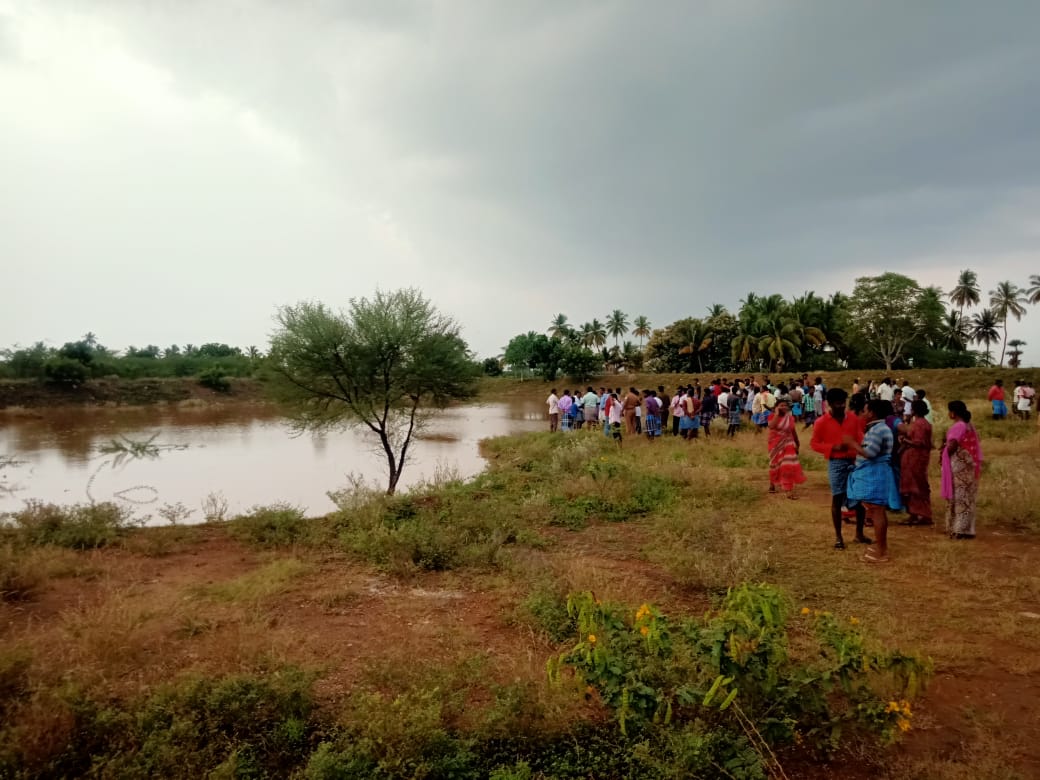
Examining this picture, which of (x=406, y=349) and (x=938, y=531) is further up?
(x=406, y=349)

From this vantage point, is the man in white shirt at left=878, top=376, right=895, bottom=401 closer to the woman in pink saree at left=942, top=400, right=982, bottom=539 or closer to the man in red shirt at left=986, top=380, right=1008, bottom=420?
the man in red shirt at left=986, top=380, right=1008, bottom=420

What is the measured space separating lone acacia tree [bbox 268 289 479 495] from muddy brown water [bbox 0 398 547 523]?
102cm

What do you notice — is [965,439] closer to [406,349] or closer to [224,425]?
[406,349]

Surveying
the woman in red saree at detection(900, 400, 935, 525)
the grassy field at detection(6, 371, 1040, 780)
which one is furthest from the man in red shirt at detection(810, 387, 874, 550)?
the woman in red saree at detection(900, 400, 935, 525)

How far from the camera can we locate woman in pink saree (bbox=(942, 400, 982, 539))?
6.92m

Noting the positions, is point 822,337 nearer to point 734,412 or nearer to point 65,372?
point 734,412

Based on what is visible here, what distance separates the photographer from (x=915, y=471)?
8062mm

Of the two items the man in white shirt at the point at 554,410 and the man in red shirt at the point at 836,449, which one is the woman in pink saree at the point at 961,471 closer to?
the man in red shirt at the point at 836,449

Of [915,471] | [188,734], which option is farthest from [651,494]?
[188,734]

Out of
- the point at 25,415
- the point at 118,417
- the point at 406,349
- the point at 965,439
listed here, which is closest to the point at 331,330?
the point at 406,349

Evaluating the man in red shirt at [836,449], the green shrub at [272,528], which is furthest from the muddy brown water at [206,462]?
the man in red shirt at [836,449]

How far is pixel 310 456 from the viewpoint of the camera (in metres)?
19.9

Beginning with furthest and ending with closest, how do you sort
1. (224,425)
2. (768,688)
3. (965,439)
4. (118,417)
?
(118,417)
(224,425)
(965,439)
(768,688)

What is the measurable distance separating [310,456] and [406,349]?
338 inches
